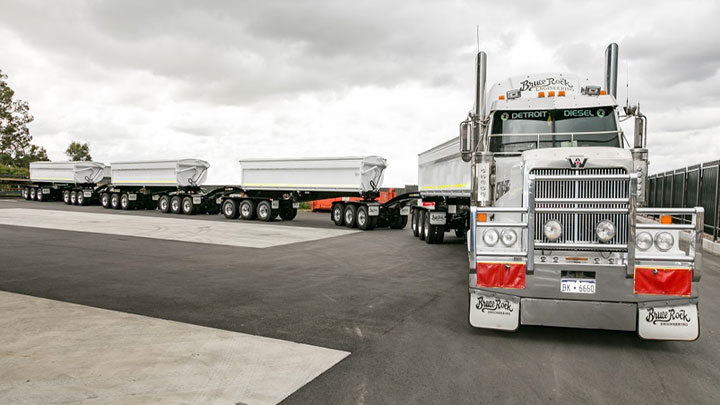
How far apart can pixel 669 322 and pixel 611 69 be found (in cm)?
612

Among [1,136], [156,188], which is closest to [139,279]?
[156,188]

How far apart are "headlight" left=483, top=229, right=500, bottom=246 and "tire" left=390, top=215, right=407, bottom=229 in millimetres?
15507

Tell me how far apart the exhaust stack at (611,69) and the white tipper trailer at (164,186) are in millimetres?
23114

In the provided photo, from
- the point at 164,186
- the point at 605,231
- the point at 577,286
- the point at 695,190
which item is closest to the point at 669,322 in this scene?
the point at 577,286

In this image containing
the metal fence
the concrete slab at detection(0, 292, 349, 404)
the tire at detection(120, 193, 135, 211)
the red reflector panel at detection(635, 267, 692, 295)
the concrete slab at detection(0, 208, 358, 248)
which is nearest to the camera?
the concrete slab at detection(0, 292, 349, 404)

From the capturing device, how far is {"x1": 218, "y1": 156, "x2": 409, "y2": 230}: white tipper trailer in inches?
807

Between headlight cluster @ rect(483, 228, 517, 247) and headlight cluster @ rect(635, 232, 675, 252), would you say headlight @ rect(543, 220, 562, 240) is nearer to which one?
headlight cluster @ rect(483, 228, 517, 247)

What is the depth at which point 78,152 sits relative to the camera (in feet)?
219

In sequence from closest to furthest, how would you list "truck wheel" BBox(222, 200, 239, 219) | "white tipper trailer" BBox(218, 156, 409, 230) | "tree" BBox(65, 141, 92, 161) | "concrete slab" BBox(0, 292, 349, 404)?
"concrete slab" BBox(0, 292, 349, 404), "white tipper trailer" BBox(218, 156, 409, 230), "truck wheel" BBox(222, 200, 239, 219), "tree" BBox(65, 141, 92, 161)

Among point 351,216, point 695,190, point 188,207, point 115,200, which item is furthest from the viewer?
point 115,200

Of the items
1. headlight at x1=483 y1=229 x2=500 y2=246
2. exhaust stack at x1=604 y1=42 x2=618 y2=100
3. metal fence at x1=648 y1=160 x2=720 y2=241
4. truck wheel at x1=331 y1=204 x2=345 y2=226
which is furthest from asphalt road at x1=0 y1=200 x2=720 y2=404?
truck wheel at x1=331 y1=204 x2=345 y2=226

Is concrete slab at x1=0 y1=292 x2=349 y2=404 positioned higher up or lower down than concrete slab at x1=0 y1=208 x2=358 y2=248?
lower down

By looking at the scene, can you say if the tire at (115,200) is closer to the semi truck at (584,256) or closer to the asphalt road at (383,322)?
the asphalt road at (383,322)

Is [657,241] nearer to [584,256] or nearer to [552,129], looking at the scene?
[584,256]
